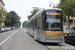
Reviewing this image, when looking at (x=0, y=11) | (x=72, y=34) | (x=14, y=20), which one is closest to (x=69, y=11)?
(x=72, y=34)

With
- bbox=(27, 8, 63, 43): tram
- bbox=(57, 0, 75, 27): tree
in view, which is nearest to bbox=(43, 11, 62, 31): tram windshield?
bbox=(27, 8, 63, 43): tram

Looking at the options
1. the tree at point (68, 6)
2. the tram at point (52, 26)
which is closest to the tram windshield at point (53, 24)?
the tram at point (52, 26)

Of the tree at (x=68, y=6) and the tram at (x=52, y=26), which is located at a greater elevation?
the tree at (x=68, y=6)

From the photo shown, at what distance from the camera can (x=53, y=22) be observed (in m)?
11.5

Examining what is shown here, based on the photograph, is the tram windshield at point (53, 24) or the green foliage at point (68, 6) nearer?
the tram windshield at point (53, 24)

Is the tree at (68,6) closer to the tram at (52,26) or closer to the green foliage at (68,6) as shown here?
the green foliage at (68,6)

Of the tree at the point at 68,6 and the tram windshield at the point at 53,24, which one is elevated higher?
the tree at the point at 68,6

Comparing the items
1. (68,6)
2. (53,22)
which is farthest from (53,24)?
(68,6)

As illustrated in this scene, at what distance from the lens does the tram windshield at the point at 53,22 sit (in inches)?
452

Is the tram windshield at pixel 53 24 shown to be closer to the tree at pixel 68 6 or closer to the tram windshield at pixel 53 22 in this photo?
the tram windshield at pixel 53 22

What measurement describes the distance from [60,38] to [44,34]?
1.41 metres

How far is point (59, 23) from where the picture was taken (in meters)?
11.6

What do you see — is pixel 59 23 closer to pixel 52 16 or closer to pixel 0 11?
pixel 52 16

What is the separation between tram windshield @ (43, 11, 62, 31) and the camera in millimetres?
11469
